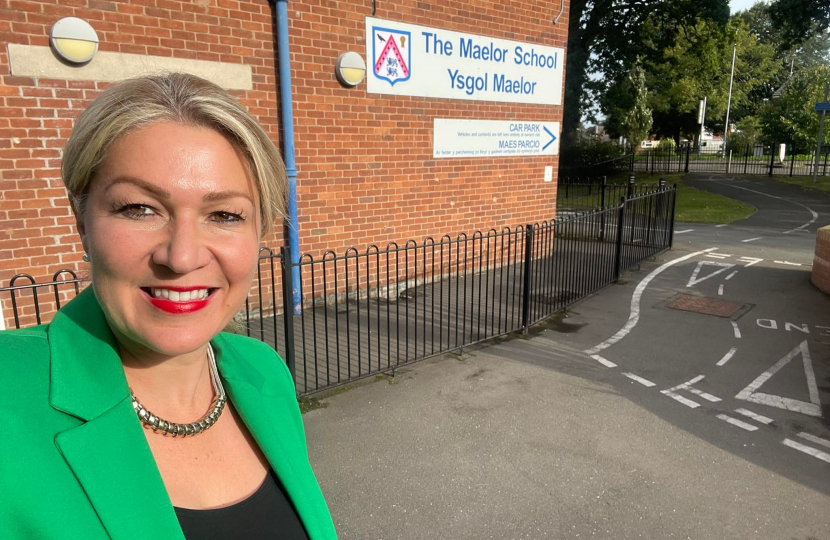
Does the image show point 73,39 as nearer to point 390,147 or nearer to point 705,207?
point 390,147

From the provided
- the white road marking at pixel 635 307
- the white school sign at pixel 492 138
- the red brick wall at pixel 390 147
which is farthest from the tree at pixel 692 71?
the white school sign at pixel 492 138

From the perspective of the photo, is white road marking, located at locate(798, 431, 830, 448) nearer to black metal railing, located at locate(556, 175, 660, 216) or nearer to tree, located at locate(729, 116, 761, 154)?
black metal railing, located at locate(556, 175, 660, 216)

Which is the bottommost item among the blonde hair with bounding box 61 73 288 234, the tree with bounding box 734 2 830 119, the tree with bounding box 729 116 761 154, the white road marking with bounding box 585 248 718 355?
the white road marking with bounding box 585 248 718 355

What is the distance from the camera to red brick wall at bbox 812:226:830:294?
8.33 m

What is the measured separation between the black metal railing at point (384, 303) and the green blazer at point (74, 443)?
9.13 ft

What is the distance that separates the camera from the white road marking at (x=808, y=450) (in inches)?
159

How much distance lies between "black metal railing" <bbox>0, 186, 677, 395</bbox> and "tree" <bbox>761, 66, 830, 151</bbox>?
35.4 m

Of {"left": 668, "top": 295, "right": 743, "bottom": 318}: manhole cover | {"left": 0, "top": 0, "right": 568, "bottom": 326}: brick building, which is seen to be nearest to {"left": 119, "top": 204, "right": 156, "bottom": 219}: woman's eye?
{"left": 0, "top": 0, "right": 568, "bottom": 326}: brick building

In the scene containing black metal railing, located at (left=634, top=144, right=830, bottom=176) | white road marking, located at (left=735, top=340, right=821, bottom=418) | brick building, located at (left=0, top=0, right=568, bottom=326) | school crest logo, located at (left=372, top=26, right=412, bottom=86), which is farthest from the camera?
black metal railing, located at (left=634, top=144, right=830, bottom=176)

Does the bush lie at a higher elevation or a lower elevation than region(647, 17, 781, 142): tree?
lower

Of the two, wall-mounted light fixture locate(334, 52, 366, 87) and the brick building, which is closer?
the brick building

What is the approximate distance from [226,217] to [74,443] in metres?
0.52

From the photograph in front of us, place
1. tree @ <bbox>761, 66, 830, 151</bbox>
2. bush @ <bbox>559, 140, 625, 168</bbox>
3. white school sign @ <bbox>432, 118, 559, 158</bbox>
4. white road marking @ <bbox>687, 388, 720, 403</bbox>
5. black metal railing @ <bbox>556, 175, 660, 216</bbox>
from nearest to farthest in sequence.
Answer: white road marking @ <bbox>687, 388, 720, 403</bbox> → white school sign @ <bbox>432, 118, 559, 158</bbox> → black metal railing @ <bbox>556, 175, 660, 216</bbox> → bush @ <bbox>559, 140, 625, 168</bbox> → tree @ <bbox>761, 66, 830, 151</bbox>

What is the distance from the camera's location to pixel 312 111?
22.8 ft
